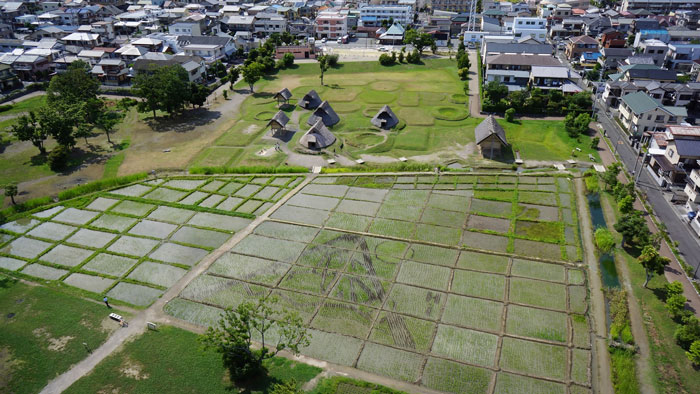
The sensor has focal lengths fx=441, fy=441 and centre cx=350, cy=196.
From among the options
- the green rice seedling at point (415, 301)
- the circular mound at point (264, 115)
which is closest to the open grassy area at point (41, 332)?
the green rice seedling at point (415, 301)

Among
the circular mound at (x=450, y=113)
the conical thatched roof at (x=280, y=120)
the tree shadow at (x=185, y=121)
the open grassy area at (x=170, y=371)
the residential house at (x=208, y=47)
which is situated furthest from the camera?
the residential house at (x=208, y=47)

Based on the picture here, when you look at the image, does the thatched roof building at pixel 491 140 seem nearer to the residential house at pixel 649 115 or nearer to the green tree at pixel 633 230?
the green tree at pixel 633 230

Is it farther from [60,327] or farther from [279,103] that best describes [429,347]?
[279,103]

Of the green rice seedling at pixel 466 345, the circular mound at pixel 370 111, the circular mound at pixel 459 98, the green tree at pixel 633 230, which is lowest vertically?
the green rice seedling at pixel 466 345

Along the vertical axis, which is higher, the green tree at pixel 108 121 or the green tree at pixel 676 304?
the green tree at pixel 108 121

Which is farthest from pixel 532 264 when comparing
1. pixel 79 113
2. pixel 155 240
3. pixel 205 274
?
pixel 79 113

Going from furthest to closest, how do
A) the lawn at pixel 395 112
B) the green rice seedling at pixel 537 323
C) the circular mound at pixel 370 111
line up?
the circular mound at pixel 370 111 → the lawn at pixel 395 112 → the green rice seedling at pixel 537 323

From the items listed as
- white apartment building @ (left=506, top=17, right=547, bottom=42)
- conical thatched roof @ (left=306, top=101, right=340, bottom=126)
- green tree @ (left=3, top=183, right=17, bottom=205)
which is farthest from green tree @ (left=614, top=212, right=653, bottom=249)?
white apartment building @ (left=506, top=17, right=547, bottom=42)

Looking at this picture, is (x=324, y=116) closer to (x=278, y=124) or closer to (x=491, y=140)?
(x=278, y=124)
